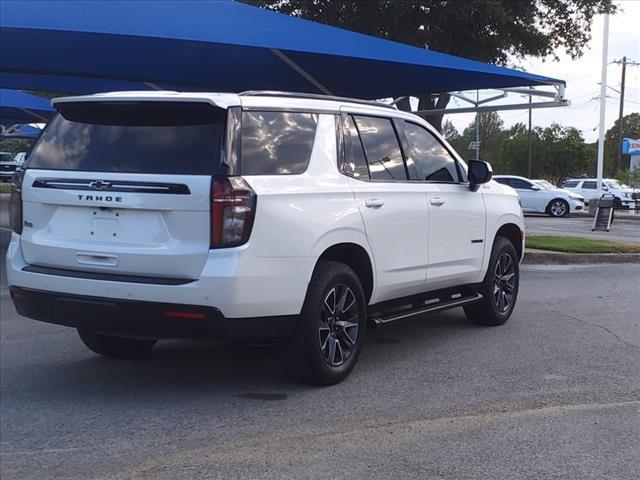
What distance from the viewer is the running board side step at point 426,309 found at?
5.81m

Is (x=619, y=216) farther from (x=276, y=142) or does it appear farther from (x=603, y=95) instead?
(x=276, y=142)

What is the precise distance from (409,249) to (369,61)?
6.63m

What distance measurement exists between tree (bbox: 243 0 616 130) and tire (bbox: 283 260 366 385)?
1282 cm

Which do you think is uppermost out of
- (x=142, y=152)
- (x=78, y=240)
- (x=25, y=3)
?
(x=25, y=3)

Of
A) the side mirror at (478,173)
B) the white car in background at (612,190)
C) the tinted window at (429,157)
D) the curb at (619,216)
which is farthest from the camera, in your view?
the white car in background at (612,190)

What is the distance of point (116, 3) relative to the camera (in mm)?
11773

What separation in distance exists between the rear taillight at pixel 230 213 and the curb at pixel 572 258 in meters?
9.45

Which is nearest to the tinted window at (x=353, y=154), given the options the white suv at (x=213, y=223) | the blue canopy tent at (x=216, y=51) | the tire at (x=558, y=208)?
the white suv at (x=213, y=223)

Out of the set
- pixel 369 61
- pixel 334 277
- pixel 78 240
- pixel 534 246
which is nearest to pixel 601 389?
pixel 334 277

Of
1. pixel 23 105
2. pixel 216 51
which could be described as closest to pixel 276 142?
pixel 216 51

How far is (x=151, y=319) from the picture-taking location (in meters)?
4.61

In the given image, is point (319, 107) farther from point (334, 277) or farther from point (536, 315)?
point (536, 315)

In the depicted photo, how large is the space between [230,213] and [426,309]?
2.45 m

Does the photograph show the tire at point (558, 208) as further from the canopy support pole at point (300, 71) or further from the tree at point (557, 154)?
the tree at point (557, 154)
